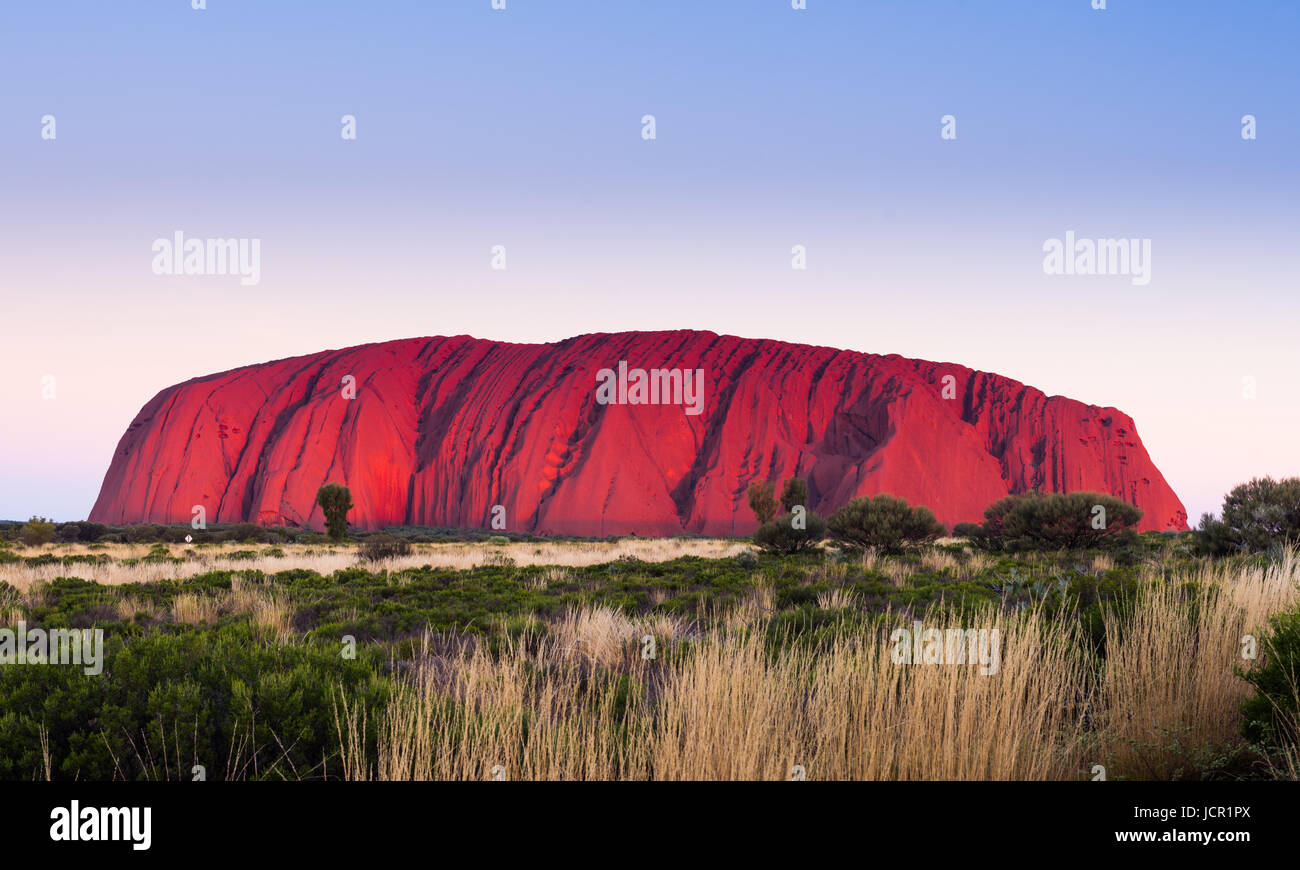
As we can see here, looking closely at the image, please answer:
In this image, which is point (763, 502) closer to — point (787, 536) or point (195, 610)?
point (787, 536)

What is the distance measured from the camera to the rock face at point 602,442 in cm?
7056

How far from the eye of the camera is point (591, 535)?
67062 millimetres

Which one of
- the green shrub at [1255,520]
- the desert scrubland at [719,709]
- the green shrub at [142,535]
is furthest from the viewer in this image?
the green shrub at [142,535]

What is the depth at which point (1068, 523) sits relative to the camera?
71.5ft

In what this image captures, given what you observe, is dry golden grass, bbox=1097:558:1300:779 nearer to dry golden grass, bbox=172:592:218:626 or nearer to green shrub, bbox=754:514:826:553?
dry golden grass, bbox=172:592:218:626

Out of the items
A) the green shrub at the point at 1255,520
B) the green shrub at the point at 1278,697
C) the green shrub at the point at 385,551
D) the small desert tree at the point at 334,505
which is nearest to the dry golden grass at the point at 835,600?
the green shrub at the point at 1278,697

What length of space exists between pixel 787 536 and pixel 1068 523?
848 centimetres

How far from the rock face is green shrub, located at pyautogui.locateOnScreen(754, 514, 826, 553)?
4548 cm

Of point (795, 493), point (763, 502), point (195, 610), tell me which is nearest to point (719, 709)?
point (195, 610)

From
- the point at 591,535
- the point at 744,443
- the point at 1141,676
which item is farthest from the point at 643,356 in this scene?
the point at 1141,676

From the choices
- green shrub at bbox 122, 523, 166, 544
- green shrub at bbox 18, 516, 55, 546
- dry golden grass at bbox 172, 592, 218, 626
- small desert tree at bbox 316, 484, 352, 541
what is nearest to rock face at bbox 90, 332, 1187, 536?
small desert tree at bbox 316, 484, 352, 541

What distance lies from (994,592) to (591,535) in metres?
56.8

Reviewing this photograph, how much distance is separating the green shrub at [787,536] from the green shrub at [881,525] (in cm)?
124

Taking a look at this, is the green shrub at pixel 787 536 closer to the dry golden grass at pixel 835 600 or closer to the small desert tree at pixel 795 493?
the dry golden grass at pixel 835 600
